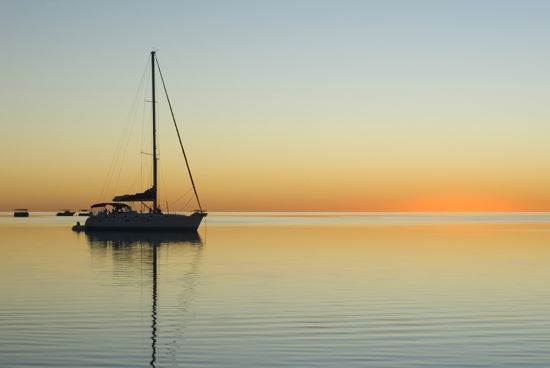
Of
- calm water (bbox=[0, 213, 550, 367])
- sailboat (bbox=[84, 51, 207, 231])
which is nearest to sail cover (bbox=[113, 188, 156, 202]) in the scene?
sailboat (bbox=[84, 51, 207, 231])

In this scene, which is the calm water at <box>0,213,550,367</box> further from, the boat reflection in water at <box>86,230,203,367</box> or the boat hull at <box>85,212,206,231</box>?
the boat hull at <box>85,212,206,231</box>

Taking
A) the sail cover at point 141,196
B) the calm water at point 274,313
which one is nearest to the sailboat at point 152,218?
the sail cover at point 141,196

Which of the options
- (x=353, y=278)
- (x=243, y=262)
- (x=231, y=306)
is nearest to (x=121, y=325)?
(x=231, y=306)

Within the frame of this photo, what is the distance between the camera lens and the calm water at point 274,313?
67.3 ft

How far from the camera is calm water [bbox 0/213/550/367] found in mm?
20516

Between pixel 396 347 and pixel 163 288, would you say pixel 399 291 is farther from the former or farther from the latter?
pixel 396 347

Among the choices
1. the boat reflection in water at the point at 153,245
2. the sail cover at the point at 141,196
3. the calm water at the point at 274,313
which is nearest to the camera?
the calm water at the point at 274,313

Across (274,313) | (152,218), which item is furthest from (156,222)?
(274,313)

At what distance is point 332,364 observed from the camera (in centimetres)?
1934

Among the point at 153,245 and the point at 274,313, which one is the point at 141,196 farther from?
the point at 274,313

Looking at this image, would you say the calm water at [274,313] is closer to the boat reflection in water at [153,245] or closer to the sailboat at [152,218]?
the boat reflection in water at [153,245]

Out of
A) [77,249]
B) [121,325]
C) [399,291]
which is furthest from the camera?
[77,249]

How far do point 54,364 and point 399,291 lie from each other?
20.5 metres

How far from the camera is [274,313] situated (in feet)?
93.1
